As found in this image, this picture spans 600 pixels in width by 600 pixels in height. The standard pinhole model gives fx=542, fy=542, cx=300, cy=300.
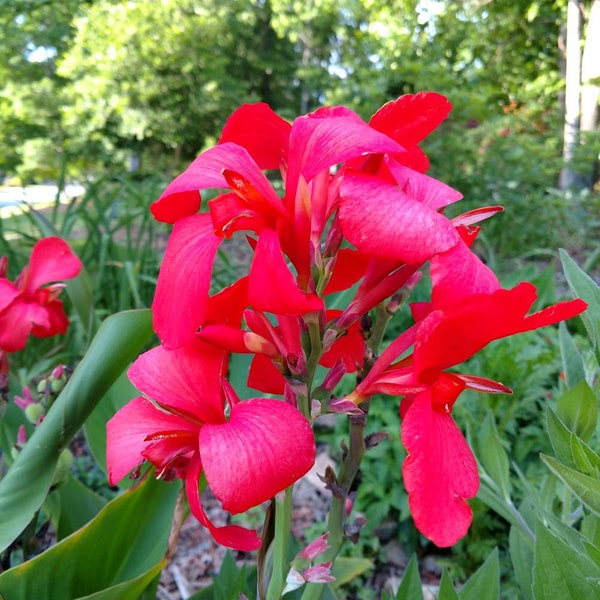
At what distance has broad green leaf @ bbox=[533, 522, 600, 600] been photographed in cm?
51

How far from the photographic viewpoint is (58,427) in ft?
2.37

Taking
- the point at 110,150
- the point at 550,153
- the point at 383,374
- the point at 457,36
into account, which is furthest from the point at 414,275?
the point at 110,150

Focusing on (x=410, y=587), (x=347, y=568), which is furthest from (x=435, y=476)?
(x=347, y=568)

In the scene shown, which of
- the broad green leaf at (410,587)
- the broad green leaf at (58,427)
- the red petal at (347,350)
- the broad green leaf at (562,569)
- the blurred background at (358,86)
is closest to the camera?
the broad green leaf at (562,569)

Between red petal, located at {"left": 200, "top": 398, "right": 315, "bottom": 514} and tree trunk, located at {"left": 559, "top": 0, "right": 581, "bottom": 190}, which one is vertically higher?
red petal, located at {"left": 200, "top": 398, "right": 315, "bottom": 514}

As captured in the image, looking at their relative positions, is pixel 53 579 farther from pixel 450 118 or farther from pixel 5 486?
pixel 450 118

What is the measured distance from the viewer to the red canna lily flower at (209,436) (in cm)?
41

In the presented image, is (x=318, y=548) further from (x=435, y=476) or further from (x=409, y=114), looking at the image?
(x=409, y=114)

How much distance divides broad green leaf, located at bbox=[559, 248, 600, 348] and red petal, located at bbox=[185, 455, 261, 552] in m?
0.42

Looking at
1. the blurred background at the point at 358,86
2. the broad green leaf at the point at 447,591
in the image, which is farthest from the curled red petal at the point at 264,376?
the blurred background at the point at 358,86

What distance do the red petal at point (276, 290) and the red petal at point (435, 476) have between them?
125mm

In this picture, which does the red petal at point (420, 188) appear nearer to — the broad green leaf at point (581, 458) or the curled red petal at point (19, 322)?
the broad green leaf at point (581, 458)

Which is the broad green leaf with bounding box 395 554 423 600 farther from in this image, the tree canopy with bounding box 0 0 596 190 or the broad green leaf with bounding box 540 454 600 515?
the tree canopy with bounding box 0 0 596 190

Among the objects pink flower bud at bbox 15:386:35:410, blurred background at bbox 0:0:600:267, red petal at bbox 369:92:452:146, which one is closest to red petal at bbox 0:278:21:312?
pink flower bud at bbox 15:386:35:410
